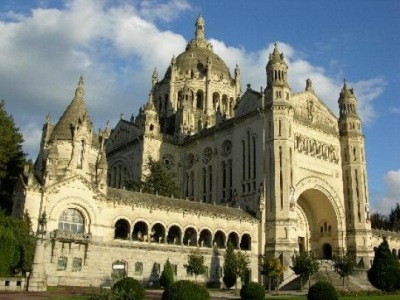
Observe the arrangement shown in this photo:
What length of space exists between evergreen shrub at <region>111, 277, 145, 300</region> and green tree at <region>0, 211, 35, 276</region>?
55.8 ft

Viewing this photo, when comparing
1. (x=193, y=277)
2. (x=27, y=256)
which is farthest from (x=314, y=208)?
(x=27, y=256)

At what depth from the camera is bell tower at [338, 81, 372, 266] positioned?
64.8 metres

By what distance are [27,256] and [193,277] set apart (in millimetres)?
18012

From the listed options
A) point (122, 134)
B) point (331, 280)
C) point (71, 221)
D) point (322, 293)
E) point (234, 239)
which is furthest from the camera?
point (122, 134)

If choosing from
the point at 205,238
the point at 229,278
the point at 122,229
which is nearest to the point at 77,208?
the point at 122,229

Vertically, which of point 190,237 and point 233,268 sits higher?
point 190,237

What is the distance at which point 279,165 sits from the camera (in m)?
58.0

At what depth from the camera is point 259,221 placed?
57594 millimetres

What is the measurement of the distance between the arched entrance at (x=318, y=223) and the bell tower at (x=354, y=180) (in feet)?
6.99

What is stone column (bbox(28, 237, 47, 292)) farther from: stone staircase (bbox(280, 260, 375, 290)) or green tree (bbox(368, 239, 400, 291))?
green tree (bbox(368, 239, 400, 291))

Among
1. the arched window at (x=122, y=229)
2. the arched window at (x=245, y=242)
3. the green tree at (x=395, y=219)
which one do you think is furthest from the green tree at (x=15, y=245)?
the green tree at (x=395, y=219)

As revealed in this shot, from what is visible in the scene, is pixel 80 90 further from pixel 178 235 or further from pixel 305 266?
pixel 305 266

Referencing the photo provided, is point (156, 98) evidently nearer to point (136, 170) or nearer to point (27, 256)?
point (136, 170)

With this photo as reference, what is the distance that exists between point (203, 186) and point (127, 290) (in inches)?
1838
